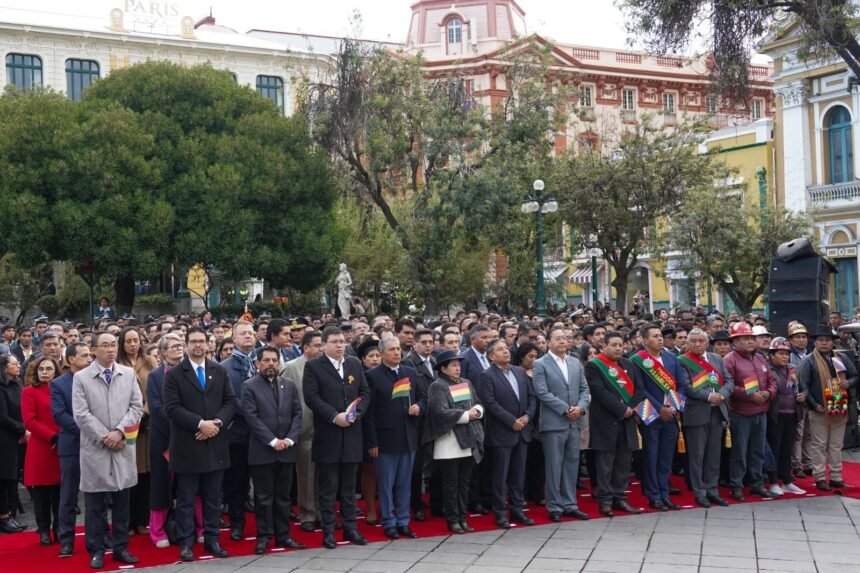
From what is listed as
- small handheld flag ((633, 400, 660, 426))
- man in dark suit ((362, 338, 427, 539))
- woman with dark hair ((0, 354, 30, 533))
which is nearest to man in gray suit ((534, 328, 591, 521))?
small handheld flag ((633, 400, 660, 426))

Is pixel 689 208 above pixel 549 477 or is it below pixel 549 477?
above

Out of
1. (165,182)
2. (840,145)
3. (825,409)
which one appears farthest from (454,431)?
(840,145)

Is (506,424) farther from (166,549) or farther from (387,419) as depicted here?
(166,549)

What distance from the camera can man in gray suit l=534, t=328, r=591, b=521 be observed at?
1062cm

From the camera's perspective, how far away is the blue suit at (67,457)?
9242 mm

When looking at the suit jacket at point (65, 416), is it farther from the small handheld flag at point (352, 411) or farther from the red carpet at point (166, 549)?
the small handheld flag at point (352, 411)

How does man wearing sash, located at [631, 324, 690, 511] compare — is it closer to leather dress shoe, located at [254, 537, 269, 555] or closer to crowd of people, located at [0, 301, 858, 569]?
crowd of people, located at [0, 301, 858, 569]

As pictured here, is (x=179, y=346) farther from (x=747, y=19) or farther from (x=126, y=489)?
(x=747, y=19)

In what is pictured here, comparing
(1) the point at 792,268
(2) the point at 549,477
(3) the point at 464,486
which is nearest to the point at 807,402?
(2) the point at 549,477

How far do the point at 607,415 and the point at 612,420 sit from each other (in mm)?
71

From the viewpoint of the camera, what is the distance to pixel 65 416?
9180 mm

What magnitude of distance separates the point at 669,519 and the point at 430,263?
19.6 m

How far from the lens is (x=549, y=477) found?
420 inches

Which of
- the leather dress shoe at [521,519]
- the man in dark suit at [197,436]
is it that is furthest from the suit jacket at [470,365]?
the man in dark suit at [197,436]
